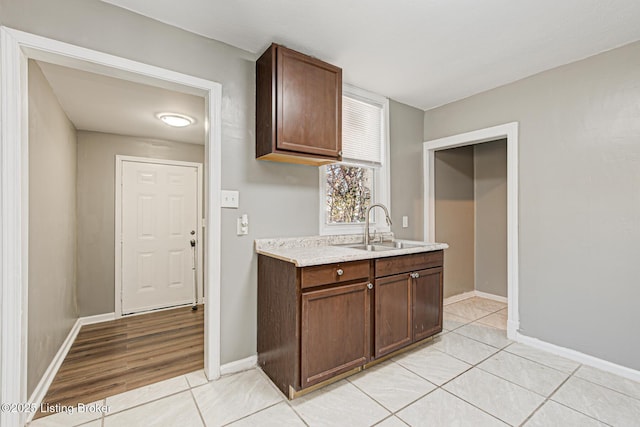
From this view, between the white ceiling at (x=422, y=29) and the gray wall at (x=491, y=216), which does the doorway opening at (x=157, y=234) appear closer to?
the white ceiling at (x=422, y=29)

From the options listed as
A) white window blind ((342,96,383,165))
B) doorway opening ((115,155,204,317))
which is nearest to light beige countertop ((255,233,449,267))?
white window blind ((342,96,383,165))

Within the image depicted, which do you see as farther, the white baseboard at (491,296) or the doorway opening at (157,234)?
the white baseboard at (491,296)

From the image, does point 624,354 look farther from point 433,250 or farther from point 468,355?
point 433,250

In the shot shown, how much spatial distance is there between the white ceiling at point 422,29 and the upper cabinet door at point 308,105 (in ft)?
0.51

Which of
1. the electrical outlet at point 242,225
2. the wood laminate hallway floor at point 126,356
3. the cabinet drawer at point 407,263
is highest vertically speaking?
the electrical outlet at point 242,225

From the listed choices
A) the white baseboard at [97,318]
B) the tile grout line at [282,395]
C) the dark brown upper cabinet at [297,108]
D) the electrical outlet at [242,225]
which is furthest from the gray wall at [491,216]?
the white baseboard at [97,318]

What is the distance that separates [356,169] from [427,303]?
1.48 metres

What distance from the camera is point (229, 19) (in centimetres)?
192

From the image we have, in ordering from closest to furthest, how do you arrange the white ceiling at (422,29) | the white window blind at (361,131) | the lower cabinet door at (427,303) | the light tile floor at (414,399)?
the light tile floor at (414,399) < the white ceiling at (422,29) < the lower cabinet door at (427,303) < the white window blind at (361,131)

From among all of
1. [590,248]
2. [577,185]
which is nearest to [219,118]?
[577,185]

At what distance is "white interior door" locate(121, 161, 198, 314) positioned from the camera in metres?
3.70

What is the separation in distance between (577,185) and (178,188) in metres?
4.39

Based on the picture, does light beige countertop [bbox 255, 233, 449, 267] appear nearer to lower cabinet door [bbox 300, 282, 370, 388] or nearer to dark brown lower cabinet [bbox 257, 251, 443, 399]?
dark brown lower cabinet [bbox 257, 251, 443, 399]

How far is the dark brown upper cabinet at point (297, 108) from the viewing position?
2098 millimetres
